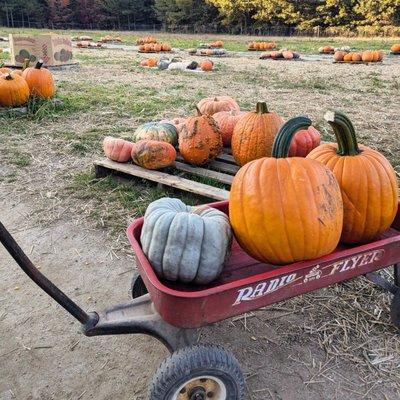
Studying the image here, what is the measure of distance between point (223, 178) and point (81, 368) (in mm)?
2032

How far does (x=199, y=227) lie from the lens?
1812mm

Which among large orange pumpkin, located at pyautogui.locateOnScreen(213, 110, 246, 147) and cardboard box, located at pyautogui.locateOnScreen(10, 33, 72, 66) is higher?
cardboard box, located at pyautogui.locateOnScreen(10, 33, 72, 66)

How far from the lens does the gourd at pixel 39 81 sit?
673 centimetres

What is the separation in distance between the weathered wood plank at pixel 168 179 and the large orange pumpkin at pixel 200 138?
0.28 metres

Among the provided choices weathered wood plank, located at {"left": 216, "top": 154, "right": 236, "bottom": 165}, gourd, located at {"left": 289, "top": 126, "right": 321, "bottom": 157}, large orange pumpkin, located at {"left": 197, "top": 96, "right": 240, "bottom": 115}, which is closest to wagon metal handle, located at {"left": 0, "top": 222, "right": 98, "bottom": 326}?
gourd, located at {"left": 289, "top": 126, "right": 321, "bottom": 157}

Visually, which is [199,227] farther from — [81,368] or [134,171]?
[134,171]

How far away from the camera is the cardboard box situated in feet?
34.2

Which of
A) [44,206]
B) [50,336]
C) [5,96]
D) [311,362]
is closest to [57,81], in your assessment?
[5,96]

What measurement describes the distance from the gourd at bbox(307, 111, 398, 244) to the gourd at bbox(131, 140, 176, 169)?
2.00 metres

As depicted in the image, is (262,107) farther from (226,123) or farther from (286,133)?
(286,133)

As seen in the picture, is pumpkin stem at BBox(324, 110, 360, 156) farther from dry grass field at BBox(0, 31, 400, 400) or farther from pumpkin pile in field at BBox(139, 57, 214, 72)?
pumpkin pile in field at BBox(139, 57, 214, 72)

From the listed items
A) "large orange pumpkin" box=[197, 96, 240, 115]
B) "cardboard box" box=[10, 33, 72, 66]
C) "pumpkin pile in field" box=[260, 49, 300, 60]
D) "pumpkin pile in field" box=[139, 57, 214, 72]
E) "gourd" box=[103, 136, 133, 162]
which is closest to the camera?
"gourd" box=[103, 136, 133, 162]

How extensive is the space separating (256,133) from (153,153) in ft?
3.12

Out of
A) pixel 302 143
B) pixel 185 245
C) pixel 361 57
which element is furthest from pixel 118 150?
pixel 361 57
